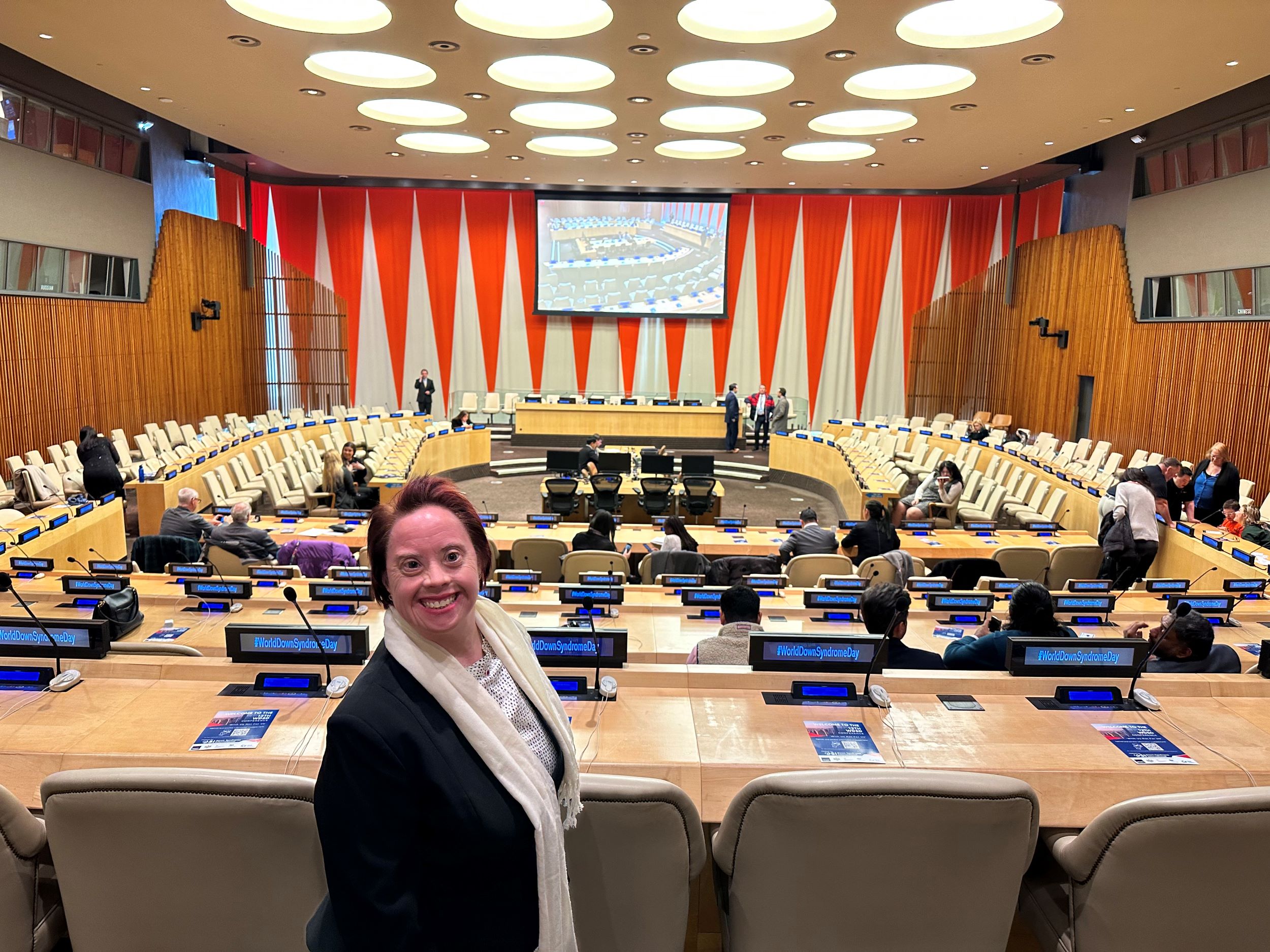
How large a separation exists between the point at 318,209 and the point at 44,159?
9119mm

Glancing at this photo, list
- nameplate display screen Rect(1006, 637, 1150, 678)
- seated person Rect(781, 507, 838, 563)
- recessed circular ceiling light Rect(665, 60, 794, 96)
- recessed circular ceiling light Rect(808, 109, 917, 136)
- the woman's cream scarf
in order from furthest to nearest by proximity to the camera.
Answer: recessed circular ceiling light Rect(808, 109, 917, 136)
recessed circular ceiling light Rect(665, 60, 794, 96)
seated person Rect(781, 507, 838, 563)
nameplate display screen Rect(1006, 637, 1150, 678)
the woman's cream scarf

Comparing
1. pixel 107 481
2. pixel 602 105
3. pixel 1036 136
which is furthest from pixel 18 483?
pixel 1036 136

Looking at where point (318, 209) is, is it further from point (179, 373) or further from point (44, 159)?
point (44, 159)

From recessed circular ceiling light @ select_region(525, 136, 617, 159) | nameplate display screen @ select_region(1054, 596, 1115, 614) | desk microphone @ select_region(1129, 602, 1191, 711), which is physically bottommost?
nameplate display screen @ select_region(1054, 596, 1115, 614)

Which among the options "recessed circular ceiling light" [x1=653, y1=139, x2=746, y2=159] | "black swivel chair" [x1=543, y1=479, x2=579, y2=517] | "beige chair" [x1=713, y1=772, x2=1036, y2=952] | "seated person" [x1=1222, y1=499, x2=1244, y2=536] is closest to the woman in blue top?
"seated person" [x1=1222, y1=499, x2=1244, y2=536]

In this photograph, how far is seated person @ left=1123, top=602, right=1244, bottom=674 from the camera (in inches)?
142

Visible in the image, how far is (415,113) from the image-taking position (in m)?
12.1

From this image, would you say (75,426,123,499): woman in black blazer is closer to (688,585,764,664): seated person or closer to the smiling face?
(688,585,764,664): seated person

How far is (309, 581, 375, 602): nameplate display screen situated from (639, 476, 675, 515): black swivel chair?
690cm

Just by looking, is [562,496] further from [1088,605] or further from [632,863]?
[632,863]

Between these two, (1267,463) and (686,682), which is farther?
(1267,463)

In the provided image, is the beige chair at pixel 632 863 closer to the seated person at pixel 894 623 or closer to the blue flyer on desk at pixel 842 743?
the blue flyer on desk at pixel 842 743

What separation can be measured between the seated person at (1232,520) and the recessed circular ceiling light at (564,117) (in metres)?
8.22

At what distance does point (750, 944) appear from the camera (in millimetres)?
1851
